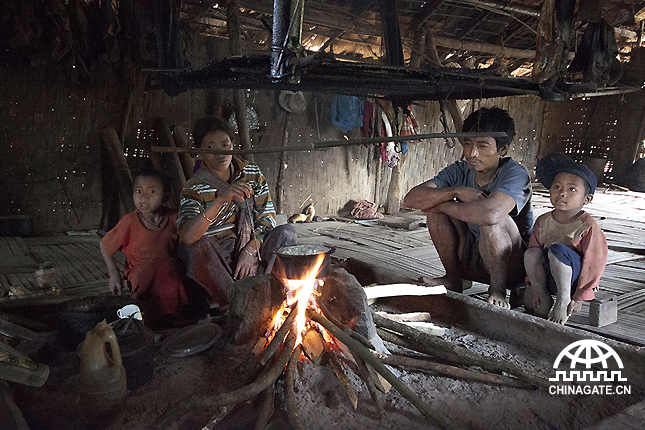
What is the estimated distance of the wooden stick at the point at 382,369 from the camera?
162cm

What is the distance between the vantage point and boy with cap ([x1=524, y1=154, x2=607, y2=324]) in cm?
245

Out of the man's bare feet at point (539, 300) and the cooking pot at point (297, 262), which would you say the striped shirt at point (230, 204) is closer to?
the cooking pot at point (297, 262)

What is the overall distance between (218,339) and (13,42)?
423 centimetres

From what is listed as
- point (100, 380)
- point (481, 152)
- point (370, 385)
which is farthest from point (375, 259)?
point (100, 380)

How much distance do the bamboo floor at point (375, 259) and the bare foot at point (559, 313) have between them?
143 millimetres

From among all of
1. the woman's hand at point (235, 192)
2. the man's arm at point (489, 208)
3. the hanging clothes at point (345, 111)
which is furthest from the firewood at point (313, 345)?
the hanging clothes at point (345, 111)

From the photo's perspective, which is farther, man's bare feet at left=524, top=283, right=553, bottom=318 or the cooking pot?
man's bare feet at left=524, top=283, right=553, bottom=318

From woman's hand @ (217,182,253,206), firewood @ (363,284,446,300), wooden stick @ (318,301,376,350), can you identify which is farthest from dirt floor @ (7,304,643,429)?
woman's hand @ (217,182,253,206)

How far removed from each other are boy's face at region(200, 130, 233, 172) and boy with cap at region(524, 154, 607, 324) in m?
2.16

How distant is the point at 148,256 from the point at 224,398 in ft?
5.04

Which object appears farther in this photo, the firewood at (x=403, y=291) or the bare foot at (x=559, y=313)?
the firewood at (x=403, y=291)

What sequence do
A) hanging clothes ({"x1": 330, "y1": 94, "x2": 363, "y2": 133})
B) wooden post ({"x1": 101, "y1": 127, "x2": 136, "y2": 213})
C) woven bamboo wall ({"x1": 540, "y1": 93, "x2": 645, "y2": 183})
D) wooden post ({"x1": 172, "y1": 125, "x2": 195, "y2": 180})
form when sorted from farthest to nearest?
woven bamboo wall ({"x1": 540, "y1": 93, "x2": 645, "y2": 183})
hanging clothes ({"x1": 330, "y1": 94, "x2": 363, "y2": 133})
wooden post ({"x1": 172, "y1": 125, "x2": 195, "y2": 180})
wooden post ({"x1": 101, "y1": 127, "x2": 136, "y2": 213})

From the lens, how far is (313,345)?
215 cm

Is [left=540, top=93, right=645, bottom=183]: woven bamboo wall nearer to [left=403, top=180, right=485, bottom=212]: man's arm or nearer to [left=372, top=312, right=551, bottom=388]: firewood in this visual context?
[left=403, top=180, right=485, bottom=212]: man's arm
